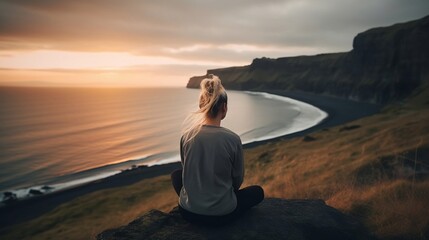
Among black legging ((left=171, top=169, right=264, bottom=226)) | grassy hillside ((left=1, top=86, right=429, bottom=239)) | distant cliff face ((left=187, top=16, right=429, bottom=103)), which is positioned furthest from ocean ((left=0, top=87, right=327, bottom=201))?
distant cliff face ((left=187, top=16, right=429, bottom=103))

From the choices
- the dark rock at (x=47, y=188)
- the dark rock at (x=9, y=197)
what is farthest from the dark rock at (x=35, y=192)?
the dark rock at (x=9, y=197)

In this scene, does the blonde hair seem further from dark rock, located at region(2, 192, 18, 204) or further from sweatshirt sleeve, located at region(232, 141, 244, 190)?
dark rock, located at region(2, 192, 18, 204)

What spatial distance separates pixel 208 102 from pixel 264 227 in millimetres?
2180

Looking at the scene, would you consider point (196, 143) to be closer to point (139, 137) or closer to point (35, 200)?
point (35, 200)

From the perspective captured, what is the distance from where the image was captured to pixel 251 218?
5109mm

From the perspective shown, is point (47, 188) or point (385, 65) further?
point (385, 65)

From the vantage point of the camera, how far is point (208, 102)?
13.9ft

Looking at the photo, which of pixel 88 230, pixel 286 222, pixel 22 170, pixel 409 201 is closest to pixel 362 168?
pixel 409 201

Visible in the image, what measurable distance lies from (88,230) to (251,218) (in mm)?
16380

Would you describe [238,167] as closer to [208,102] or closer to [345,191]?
[208,102]

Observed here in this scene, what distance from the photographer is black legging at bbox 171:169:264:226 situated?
15.0 ft

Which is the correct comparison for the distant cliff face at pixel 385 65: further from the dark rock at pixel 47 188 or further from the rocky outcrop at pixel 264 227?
the rocky outcrop at pixel 264 227

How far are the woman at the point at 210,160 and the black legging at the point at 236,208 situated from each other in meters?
0.01

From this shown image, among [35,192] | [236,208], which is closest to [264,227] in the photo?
[236,208]
